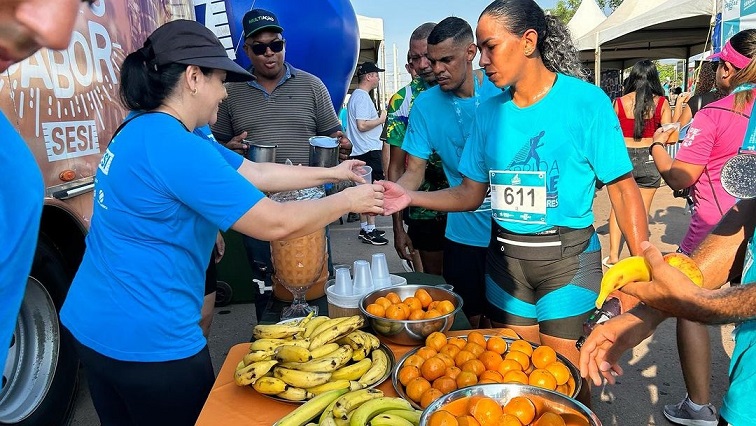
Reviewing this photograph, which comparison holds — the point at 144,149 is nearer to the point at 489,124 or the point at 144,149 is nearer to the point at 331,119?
the point at 489,124

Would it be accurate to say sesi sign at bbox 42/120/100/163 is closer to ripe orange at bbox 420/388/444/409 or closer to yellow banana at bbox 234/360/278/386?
yellow banana at bbox 234/360/278/386

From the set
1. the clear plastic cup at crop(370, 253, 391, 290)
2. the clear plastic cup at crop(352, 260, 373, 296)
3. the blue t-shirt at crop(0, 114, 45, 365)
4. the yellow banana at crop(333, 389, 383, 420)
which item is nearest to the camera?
the blue t-shirt at crop(0, 114, 45, 365)

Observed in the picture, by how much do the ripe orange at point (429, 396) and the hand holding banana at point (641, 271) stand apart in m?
0.55

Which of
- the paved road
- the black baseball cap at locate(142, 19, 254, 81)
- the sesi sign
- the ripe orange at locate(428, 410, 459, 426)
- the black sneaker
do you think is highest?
the black baseball cap at locate(142, 19, 254, 81)

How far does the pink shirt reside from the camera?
2920mm

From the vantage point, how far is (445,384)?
1.61m

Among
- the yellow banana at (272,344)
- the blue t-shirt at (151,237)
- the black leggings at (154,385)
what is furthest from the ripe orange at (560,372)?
the black leggings at (154,385)

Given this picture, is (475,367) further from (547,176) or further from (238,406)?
(547,176)

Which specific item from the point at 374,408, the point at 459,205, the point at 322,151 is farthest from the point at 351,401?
the point at 322,151

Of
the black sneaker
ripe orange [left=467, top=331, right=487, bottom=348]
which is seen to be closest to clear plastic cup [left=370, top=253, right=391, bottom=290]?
ripe orange [left=467, top=331, right=487, bottom=348]

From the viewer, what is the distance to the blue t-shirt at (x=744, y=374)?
48.9 inches

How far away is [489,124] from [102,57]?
2.44 m

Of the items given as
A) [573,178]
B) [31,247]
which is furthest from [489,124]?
[31,247]

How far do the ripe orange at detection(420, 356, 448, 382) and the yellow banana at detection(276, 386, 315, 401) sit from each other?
0.37m
